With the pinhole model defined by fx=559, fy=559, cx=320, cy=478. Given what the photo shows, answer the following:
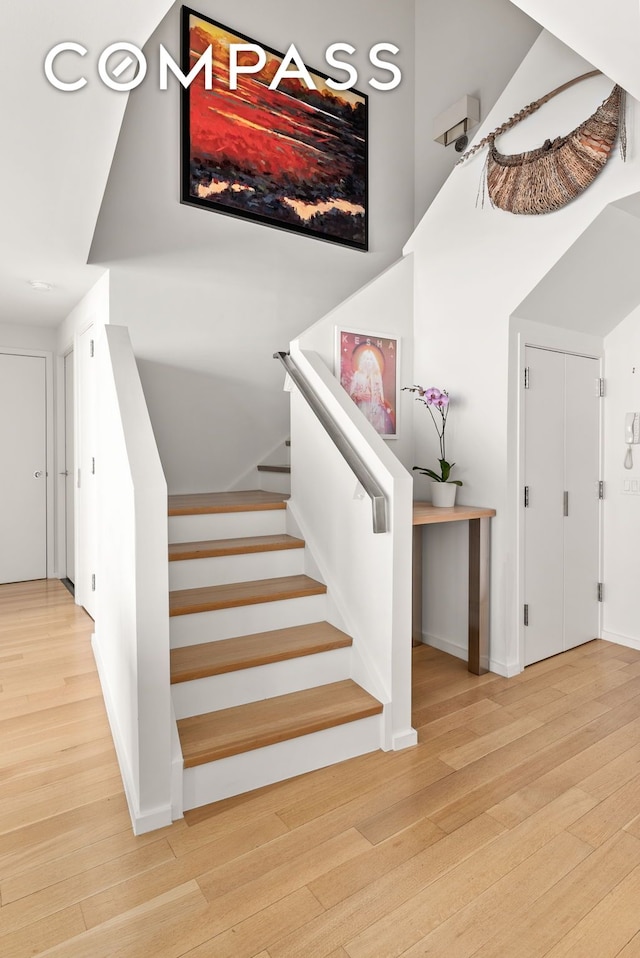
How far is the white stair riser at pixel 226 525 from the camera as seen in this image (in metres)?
2.93

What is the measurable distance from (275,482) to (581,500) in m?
1.96

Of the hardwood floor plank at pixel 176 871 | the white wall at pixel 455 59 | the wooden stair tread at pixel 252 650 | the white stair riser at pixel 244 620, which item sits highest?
the white wall at pixel 455 59

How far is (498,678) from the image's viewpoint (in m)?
3.04

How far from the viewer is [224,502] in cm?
328

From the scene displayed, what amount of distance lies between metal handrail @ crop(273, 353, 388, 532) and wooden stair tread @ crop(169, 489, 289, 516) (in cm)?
65

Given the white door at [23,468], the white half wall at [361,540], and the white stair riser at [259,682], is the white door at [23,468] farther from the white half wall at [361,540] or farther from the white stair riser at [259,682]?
the white stair riser at [259,682]

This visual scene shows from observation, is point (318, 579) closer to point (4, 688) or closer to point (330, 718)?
point (330, 718)

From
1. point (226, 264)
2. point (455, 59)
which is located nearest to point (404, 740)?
point (226, 264)

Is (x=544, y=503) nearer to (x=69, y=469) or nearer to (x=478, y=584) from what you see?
(x=478, y=584)

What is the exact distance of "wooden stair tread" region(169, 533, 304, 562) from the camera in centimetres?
263

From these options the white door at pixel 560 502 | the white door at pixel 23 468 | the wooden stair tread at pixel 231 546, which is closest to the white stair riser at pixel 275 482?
the wooden stair tread at pixel 231 546

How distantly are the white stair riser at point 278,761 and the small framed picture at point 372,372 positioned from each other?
1877mm

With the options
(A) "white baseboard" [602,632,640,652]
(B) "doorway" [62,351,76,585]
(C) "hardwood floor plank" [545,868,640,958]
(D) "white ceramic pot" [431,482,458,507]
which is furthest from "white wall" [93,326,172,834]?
(A) "white baseboard" [602,632,640,652]

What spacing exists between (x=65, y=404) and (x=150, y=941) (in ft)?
14.5
